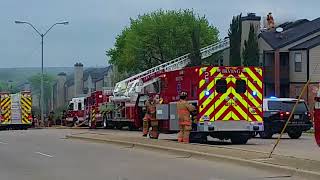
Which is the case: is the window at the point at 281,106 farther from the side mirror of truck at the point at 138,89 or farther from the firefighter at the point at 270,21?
the firefighter at the point at 270,21

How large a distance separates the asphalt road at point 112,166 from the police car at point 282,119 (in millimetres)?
8134

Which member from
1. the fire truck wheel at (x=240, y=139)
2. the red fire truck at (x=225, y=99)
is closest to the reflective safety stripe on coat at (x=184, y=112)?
the red fire truck at (x=225, y=99)

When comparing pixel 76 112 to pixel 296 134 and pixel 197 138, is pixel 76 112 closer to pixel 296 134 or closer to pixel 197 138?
pixel 296 134

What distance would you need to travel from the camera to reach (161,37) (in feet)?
219

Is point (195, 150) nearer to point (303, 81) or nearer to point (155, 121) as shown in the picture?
point (155, 121)

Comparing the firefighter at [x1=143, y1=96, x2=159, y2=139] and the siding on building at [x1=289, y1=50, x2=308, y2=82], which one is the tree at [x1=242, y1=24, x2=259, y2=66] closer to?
the siding on building at [x1=289, y1=50, x2=308, y2=82]

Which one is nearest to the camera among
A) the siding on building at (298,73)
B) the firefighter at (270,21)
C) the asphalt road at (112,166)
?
the asphalt road at (112,166)

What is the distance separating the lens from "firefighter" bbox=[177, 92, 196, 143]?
20.2 metres

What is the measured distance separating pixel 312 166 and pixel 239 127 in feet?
27.0

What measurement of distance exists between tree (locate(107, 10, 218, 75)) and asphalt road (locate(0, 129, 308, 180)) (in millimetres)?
44930

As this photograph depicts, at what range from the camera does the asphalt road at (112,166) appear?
44.1 ft

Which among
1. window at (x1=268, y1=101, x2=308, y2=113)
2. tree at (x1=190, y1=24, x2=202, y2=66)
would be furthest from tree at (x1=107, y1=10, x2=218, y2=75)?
window at (x1=268, y1=101, x2=308, y2=113)

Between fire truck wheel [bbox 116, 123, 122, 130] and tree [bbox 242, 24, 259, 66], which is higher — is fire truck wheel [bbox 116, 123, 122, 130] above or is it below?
below

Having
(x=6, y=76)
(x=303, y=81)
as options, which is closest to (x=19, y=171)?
(x=303, y=81)
